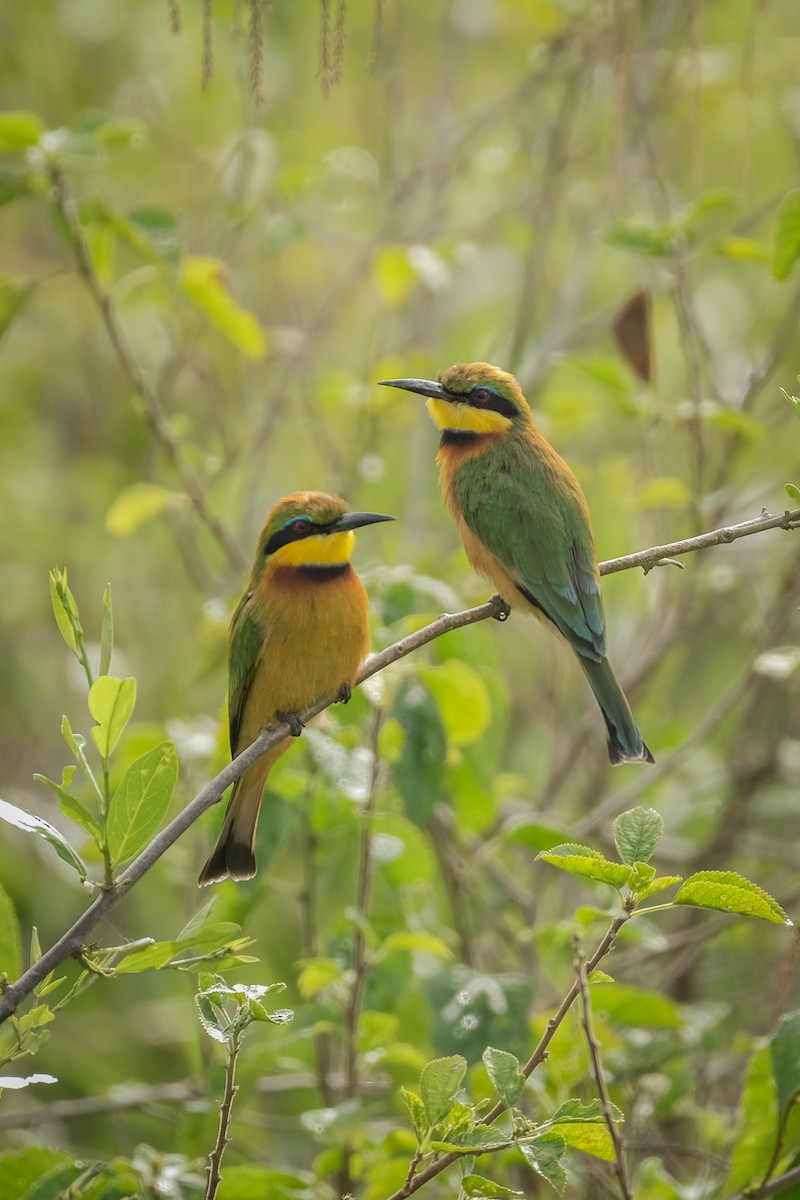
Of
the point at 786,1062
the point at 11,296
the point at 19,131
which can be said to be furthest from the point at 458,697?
the point at 19,131

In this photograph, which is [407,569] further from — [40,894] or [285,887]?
[40,894]

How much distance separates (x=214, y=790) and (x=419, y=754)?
83cm

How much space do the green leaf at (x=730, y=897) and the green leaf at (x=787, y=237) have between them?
1166 millimetres

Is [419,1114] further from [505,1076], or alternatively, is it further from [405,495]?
[405,495]

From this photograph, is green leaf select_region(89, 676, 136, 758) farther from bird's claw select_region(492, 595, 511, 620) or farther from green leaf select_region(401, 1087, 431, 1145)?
bird's claw select_region(492, 595, 511, 620)

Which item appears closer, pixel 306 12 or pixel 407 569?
pixel 407 569

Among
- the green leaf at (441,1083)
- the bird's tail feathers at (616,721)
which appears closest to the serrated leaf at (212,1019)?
the green leaf at (441,1083)

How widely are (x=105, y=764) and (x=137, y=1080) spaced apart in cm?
344

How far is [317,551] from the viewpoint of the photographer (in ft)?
10.7

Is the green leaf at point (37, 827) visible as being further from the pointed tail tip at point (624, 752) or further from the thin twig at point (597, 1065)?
the pointed tail tip at point (624, 752)

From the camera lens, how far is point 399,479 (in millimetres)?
5191

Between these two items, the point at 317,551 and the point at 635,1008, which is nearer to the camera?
the point at 635,1008

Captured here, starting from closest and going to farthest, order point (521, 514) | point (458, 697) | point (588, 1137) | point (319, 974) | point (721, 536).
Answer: point (588, 1137) < point (721, 536) < point (319, 974) < point (458, 697) < point (521, 514)

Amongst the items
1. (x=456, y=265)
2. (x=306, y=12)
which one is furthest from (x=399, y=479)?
(x=306, y=12)
